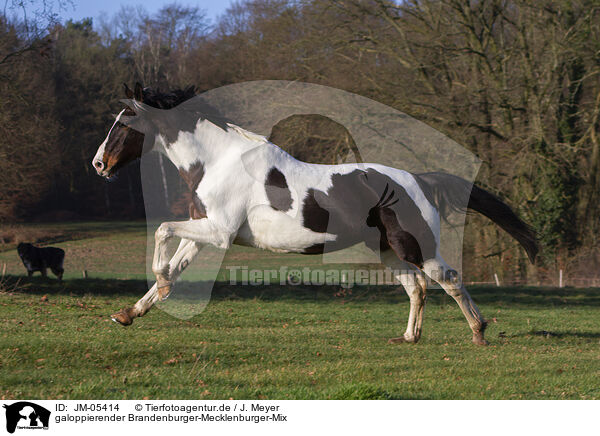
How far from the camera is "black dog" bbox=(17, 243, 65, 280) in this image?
16.6 meters

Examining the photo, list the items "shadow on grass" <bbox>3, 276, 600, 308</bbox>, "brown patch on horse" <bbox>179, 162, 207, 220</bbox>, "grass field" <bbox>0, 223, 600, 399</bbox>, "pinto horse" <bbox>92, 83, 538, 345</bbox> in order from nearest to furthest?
"grass field" <bbox>0, 223, 600, 399</bbox> < "pinto horse" <bbox>92, 83, 538, 345</bbox> < "brown patch on horse" <bbox>179, 162, 207, 220</bbox> < "shadow on grass" <bbox>3, 276, 600, 308</bbox>

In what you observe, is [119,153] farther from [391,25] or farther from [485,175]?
[391,25]

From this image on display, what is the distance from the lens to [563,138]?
64.8 feet

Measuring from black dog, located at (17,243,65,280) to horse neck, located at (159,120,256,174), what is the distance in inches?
447

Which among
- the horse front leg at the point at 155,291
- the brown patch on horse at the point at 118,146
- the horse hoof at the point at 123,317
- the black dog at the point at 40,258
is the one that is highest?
the brown patch on horse at the point at 118,146

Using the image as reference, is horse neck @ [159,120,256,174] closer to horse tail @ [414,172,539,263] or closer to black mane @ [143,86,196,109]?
black mane @ [143,86,196,109]

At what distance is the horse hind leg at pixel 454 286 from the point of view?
23.2ft

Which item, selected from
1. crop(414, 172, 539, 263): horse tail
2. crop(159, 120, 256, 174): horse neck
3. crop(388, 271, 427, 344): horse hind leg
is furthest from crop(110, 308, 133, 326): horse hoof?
crop(414, 172, 539, 263): horse tail

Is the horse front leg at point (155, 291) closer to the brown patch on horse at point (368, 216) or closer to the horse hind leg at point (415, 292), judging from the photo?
the brown patch on horse at point (368, 216)

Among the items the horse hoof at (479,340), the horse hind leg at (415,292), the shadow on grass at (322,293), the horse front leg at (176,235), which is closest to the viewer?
the horse front leg at (176,235)

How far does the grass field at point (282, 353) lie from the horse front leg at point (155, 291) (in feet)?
1.43

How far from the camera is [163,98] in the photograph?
6.72m

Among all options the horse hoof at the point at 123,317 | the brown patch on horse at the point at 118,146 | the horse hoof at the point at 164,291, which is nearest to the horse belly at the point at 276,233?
the horse hoof at the point at 164,291
